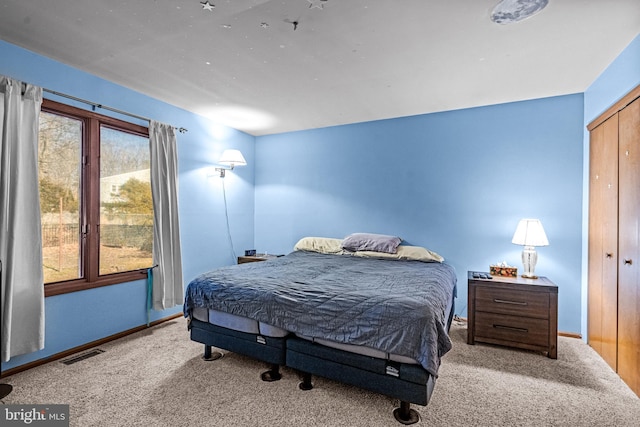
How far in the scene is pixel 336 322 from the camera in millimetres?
1991

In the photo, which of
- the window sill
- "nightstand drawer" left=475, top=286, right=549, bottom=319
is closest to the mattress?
the window sill

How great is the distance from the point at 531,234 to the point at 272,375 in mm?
2676

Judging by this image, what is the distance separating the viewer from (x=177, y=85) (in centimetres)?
311

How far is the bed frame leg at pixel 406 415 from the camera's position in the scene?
5.98 ft

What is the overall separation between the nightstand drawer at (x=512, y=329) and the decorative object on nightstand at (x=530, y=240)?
0.49 m

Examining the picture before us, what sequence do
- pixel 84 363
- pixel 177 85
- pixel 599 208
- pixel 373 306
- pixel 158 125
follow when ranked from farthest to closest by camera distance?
pixel 158 125, pixel 177 85, pixel 599 208, pixel 84 363, pixel 373 306

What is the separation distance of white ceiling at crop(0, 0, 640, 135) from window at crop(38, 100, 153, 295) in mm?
527

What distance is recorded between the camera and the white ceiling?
192cm

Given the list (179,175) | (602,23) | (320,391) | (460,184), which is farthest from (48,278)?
(602,23)

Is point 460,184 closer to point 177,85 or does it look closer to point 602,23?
point 602,23

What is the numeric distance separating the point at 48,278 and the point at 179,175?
1.63 metres

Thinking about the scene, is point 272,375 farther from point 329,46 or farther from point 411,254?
point 329,46

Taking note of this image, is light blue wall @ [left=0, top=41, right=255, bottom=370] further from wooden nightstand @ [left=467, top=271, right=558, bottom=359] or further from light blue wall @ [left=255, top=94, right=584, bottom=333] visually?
wooden nightstand @ [left=467, top=271, right=558, bottom=359]

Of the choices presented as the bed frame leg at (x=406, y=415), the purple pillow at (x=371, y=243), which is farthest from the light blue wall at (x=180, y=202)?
the bed frame leg at (x=406, y=415)
